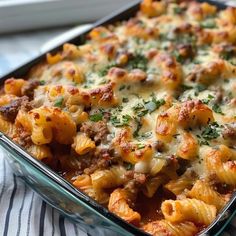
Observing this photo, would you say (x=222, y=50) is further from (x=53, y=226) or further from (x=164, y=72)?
(x=53, y=226)

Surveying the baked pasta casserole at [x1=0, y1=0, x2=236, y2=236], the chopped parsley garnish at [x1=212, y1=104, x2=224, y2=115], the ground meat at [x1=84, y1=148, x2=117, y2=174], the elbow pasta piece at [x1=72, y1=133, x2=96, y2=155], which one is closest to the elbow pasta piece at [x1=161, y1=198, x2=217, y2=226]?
the baked pasta casserole at [x1=0, y1=0, x2=236, y2=236]

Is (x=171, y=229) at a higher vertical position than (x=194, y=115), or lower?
lower

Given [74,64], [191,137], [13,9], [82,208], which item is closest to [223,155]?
[191,137]

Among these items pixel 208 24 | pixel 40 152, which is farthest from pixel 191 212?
pixel 208 24

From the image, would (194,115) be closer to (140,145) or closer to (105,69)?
(140,145)

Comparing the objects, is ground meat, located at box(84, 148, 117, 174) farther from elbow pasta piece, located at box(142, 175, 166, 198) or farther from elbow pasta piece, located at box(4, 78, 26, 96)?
elbow pasta piece, located at box(4, 78, 26, 96)

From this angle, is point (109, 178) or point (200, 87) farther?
point (200, 87)

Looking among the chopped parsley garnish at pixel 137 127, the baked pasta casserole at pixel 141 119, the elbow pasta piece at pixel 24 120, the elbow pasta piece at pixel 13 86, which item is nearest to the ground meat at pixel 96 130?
the baked pasta casserole at pixel 141 119
